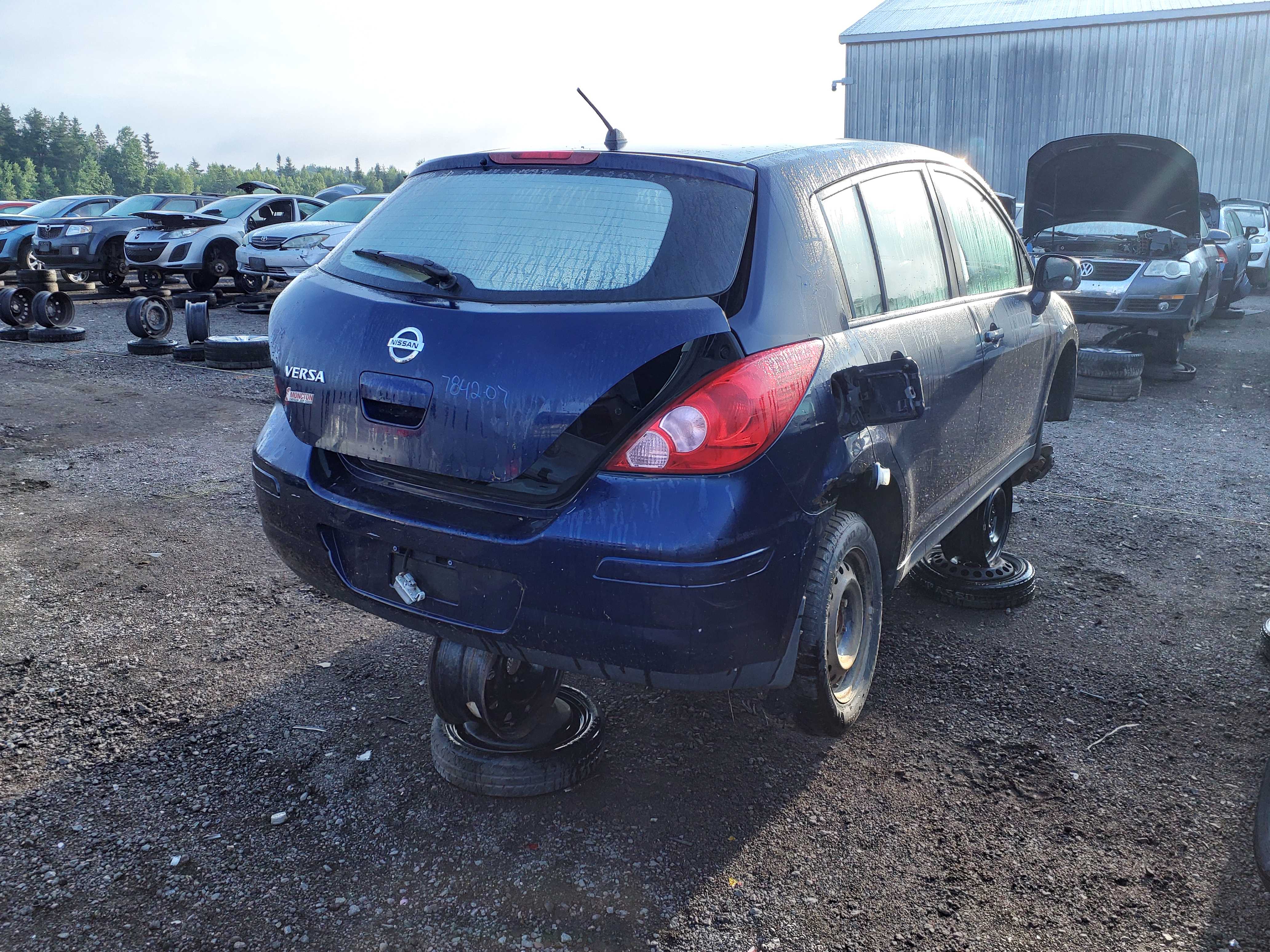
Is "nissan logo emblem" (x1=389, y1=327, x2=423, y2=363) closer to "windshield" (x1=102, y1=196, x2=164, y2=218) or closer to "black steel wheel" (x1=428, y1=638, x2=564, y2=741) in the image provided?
"black steel wheel" (x1=428, y1=638, x2=564, y2=741)

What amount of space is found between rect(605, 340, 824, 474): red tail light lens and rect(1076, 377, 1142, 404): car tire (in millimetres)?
7050

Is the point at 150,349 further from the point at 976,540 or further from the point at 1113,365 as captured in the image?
the point at 1113,365

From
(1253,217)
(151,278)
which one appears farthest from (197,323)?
(1253,217)

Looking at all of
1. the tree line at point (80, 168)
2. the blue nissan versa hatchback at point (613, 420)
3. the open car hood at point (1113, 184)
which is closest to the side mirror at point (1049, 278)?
the blue nissan versa hatchback at point (613, 420)

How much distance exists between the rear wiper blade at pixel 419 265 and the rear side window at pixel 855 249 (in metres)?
1.07

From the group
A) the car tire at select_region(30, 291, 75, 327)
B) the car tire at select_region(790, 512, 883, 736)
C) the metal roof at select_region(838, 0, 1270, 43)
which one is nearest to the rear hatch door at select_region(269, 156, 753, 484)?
the car tire at select_region(790, 512, 883, 736)

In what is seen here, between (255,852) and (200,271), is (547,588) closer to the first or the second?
(255,852)

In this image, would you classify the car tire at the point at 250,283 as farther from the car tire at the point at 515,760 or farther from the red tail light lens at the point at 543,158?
the car tire at the point at 515,760

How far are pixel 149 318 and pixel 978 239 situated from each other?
957cm

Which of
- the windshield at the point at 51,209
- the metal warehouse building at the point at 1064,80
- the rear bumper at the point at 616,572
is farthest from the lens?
the metal warehouse building at the point at 1064,80

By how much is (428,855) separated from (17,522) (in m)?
3.61

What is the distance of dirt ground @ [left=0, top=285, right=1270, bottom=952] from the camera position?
7.29 ft

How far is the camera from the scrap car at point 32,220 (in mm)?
17203

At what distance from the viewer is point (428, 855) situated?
243 cm
